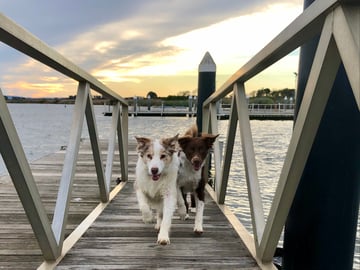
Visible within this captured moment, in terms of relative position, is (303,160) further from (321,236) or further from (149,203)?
(149,203)

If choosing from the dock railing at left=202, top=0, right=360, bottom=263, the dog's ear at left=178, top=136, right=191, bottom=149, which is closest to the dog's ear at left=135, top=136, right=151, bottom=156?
the dog's ear at left=178, top=136, right=191, bottom=149

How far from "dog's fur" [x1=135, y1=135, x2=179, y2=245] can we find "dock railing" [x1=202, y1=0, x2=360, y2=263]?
62cm

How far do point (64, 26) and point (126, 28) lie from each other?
3466 mm

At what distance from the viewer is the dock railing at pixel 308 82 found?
1.06m

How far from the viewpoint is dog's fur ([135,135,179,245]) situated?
2.67m

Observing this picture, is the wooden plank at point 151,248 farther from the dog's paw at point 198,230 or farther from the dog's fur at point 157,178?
the dog's fur at point 157,178

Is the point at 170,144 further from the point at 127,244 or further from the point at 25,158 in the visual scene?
the point at 25,158

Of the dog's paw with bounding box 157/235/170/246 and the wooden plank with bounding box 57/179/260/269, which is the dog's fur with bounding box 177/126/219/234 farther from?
the dog's paw with bounding box 157/235/170/246

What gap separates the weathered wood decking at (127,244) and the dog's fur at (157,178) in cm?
19

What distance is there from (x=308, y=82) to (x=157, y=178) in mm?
1540

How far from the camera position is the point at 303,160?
156 cm

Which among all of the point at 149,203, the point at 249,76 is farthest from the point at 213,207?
the point at 249,76

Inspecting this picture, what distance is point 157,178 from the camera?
2682mm

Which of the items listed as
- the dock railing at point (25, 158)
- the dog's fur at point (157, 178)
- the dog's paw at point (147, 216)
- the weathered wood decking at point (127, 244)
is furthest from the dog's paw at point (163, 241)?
the dock railing at point (25, 158)
